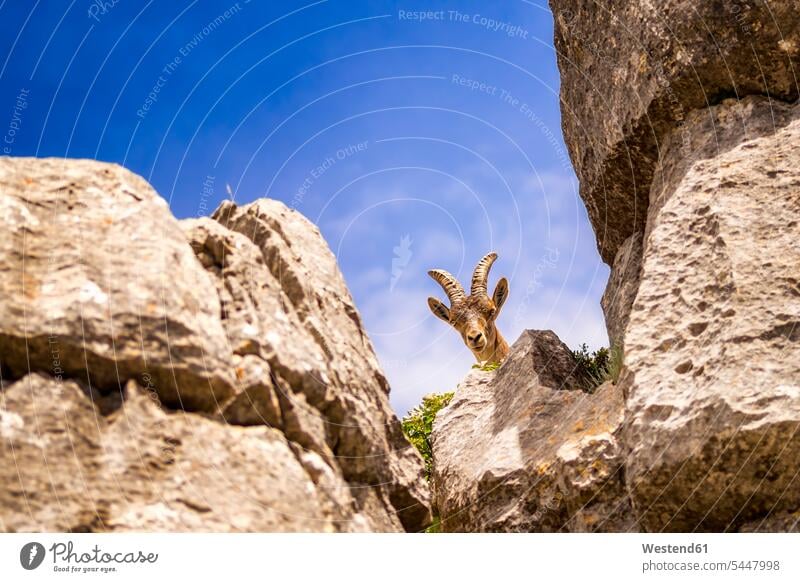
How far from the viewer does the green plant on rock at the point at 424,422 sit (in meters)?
15.1

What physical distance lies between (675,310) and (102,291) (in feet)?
19.4

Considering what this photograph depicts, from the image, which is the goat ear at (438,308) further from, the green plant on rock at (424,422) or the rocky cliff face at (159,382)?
the rocky cliff face at (159,382)

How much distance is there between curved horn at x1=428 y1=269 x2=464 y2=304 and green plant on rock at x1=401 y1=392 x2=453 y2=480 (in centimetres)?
1078

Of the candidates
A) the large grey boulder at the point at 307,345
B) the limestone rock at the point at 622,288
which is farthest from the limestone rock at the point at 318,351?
the limestone rock at the point at 622,288

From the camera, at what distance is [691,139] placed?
10531 mm

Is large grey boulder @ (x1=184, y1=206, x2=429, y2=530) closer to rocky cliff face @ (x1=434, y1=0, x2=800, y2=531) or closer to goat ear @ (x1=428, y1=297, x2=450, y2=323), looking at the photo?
rocky cliff face @ (x1=434, y1=0, x2=800, y2=531)

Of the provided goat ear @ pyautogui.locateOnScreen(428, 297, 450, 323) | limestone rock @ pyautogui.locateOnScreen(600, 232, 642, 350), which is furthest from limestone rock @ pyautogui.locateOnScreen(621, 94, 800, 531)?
goat ear @ pyautogui.locateOnScreen(428, 297, 450, 323)

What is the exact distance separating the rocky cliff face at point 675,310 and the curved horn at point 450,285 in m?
15.1

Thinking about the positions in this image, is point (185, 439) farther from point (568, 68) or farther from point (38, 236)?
point (568, 68)

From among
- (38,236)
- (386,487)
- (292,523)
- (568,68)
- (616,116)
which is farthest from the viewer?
(568,68)

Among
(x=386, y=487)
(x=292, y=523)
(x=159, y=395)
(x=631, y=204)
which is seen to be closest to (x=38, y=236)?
(x=159, y=395)

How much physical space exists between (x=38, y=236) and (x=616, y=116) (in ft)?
26.5

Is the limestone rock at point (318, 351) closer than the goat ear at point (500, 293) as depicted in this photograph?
Yes

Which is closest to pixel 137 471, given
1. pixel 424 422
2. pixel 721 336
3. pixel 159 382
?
pixel 159 382
